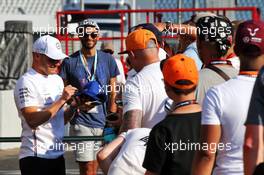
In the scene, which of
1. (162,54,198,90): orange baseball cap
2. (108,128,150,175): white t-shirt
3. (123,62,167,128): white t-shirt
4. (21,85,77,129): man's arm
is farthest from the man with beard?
(162,54,198,90): orange baseball cap

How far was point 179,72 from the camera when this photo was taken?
470 cm

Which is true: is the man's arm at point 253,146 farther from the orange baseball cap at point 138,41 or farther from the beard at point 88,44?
the beard at point 88,44

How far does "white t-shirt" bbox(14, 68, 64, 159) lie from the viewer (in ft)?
19.9

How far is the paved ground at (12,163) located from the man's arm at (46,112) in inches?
164

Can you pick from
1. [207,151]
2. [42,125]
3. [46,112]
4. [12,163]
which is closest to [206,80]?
[207,151]

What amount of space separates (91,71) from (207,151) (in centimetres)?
433

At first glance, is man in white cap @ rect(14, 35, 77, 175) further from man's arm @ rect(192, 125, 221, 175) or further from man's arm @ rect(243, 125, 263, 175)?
man's arm @ rect(243, 125, 263, 175)

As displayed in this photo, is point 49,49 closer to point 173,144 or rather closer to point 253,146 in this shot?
point 173,144

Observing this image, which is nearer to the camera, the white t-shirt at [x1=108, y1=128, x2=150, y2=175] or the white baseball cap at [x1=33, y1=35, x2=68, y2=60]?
the white t-shirt at [x1=108, y1=128, x2=150, y2=175]

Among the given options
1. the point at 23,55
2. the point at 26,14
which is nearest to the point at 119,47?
the point at 23,55

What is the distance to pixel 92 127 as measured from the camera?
28.0 feet

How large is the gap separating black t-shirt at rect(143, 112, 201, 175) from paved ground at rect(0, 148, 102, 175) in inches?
218

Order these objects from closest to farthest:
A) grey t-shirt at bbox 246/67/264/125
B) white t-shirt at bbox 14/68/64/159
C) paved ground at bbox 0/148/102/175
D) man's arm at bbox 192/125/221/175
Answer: grey t-shirt at bbox 246/67/264/125 → man's arm at bbox 192/125/221/175 → white t-shirt at bbox 14/68/64/159 → paved ground at bbox 0/148/102/175

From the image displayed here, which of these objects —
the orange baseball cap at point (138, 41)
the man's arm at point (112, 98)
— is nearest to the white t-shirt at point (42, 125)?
the orange baseball cap at point (138, 41)
